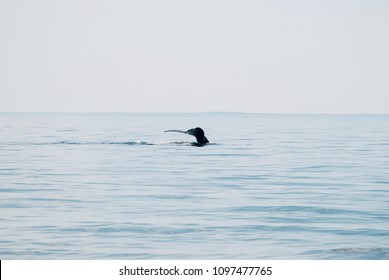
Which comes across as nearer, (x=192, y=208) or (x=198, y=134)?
(x=192, y=208)

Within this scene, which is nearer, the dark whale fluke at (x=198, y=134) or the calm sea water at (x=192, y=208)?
the calm sea water at (x=192, y=208)

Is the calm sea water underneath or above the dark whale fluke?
underneath

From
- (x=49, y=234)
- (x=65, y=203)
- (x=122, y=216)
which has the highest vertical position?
(x=65, y=203)

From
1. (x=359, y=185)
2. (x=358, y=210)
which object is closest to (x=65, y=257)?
(x=358, y=210)

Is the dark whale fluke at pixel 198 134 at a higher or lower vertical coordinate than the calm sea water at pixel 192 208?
higher

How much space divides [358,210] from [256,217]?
223 cm

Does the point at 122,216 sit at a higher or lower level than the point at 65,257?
higher

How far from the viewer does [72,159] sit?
25.5 meters

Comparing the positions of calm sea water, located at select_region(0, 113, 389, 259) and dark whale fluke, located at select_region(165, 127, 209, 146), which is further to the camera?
dark whale fluke, located at select_region(165, 127, 209, 146)

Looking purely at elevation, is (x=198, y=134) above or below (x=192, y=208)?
above
